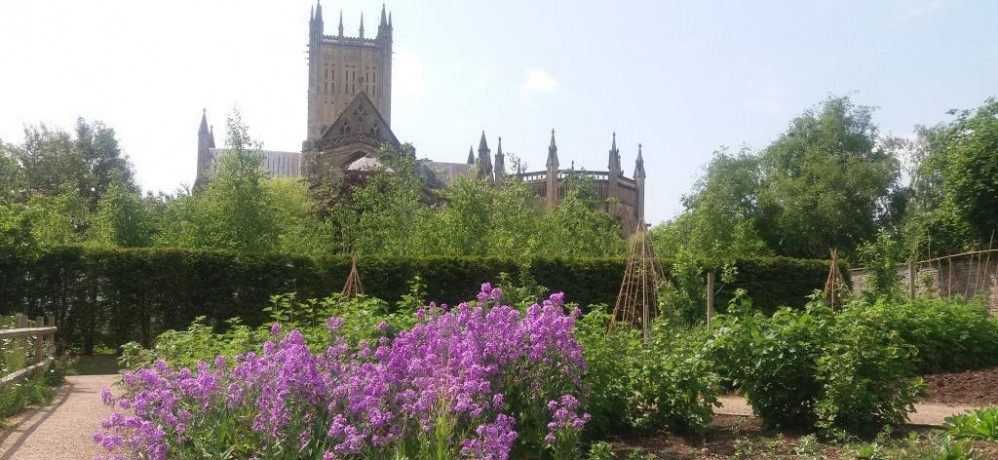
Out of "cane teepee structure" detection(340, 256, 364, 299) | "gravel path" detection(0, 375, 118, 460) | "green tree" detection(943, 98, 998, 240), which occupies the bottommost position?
"gravel path" detection(0, 375, 118, 460)

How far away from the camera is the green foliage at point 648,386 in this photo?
635cm

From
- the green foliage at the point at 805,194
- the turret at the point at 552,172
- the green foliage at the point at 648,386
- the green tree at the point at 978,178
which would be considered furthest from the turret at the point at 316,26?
the green foliage at the point at 648,386

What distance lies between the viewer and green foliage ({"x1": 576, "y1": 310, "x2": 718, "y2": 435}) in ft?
20.8

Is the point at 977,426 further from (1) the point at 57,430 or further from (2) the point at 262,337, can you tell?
(1) the point at 57,430

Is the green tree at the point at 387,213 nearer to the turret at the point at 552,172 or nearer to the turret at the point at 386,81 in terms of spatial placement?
the turret at the point at 552,172

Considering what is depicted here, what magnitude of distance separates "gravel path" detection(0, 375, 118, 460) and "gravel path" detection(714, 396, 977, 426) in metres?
5.56

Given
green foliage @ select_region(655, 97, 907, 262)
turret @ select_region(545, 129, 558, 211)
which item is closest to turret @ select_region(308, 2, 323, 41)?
turret @ select_region(545, 129, 558, 211)

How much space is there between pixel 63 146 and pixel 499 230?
3403 centimetres

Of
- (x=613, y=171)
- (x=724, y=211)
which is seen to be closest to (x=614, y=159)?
(x=613, y=171)

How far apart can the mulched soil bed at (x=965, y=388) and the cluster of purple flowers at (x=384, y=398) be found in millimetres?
5402

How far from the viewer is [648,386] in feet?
21.9

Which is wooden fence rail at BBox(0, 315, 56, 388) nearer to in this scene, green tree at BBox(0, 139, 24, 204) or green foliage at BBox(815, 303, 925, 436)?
green foliage at BBox(815, 303, 925, 436)

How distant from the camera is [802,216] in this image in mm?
37000

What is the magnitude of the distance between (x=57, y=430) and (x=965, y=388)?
Answer: 983 cm
